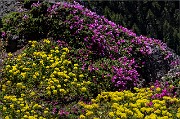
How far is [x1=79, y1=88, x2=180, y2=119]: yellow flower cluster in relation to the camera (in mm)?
12523

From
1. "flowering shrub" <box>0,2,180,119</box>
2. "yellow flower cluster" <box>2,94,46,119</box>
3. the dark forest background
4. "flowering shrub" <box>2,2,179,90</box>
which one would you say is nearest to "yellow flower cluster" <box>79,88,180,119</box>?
"flowering shrub" <box>0,2,180,119</box>

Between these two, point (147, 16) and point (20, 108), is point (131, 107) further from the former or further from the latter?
point (147, 16)

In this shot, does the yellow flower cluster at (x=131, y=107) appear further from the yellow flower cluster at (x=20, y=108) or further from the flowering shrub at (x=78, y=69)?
the yellow flower cluster at (x=20, y=108)

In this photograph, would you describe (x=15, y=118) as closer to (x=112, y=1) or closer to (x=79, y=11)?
(x=79, y=11)

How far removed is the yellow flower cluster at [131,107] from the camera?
12523mm

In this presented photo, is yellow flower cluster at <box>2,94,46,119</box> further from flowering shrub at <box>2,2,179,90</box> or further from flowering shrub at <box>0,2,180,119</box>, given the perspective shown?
flowering shrub at <box>2,2,179,90</box>

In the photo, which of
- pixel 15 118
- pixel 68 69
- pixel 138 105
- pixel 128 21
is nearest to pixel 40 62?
pixel 68 69

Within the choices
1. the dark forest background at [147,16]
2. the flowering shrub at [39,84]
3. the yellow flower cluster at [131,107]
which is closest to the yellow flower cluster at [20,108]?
the flowering shrub at [39,84]

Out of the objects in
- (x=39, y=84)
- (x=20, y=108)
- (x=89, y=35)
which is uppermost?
(x=89, y=35)

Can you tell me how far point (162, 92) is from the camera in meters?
14.7

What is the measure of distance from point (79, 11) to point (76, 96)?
6061 mm

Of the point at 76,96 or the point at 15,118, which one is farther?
the point at 76,96

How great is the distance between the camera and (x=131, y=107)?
13109 millimetres

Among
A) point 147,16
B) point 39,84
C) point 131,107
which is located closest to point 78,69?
point 39,84
